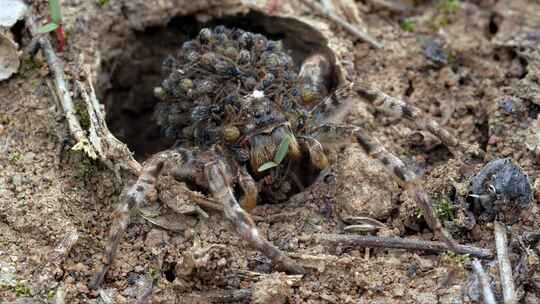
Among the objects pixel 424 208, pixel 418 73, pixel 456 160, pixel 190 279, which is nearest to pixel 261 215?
pixel 190 279

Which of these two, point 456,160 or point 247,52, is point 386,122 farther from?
point 247,52

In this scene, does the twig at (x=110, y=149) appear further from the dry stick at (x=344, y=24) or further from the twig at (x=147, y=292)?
the dry stick at (x=344, y=24)

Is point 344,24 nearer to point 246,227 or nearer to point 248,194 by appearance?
point 248,194

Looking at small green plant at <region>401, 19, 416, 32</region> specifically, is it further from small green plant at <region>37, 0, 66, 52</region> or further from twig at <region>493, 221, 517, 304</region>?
small green plant at <region>37, 0, 66, 52</region>

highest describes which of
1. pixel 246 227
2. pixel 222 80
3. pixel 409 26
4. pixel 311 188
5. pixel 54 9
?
pixel 54 9

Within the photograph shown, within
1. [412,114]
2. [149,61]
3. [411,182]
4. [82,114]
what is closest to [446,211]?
[411,182]

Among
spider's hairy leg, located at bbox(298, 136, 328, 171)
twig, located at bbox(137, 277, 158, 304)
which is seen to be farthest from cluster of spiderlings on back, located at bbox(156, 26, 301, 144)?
twig, located at bbox(137, 277, 158, 304)
